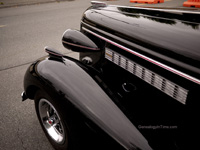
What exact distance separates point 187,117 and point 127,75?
653 mm

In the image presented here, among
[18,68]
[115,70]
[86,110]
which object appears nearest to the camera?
[86,110]

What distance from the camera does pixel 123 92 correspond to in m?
1.79

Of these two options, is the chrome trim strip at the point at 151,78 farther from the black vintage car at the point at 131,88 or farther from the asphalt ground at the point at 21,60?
the asphalt ground at the point at 21,60

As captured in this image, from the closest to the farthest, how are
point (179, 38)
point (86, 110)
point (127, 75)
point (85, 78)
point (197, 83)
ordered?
point (197, 83)
point (179, 38)
point (86, 110)
point (85, 78)
point (127, 75)

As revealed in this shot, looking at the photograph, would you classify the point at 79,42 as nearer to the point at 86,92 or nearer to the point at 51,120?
the point at 86,92

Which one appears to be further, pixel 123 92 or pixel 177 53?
pixel 123 92

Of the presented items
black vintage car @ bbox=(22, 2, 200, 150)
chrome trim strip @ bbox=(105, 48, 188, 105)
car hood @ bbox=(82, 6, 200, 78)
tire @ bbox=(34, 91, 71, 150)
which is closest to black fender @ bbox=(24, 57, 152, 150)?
black vintage car @ bbox=(22, 2, 200, 150)

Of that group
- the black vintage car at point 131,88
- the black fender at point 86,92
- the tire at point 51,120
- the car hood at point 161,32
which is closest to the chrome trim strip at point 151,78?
the black vintage car at point 131,88

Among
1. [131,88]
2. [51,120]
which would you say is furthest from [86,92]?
[51,120]

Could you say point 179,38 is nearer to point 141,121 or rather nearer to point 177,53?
point 177,53

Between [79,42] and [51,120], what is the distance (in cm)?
90

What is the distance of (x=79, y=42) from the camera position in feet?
6.56

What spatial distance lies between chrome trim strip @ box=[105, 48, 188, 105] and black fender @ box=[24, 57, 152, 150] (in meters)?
0.28

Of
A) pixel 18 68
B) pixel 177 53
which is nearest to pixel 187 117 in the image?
pixel 177 53
